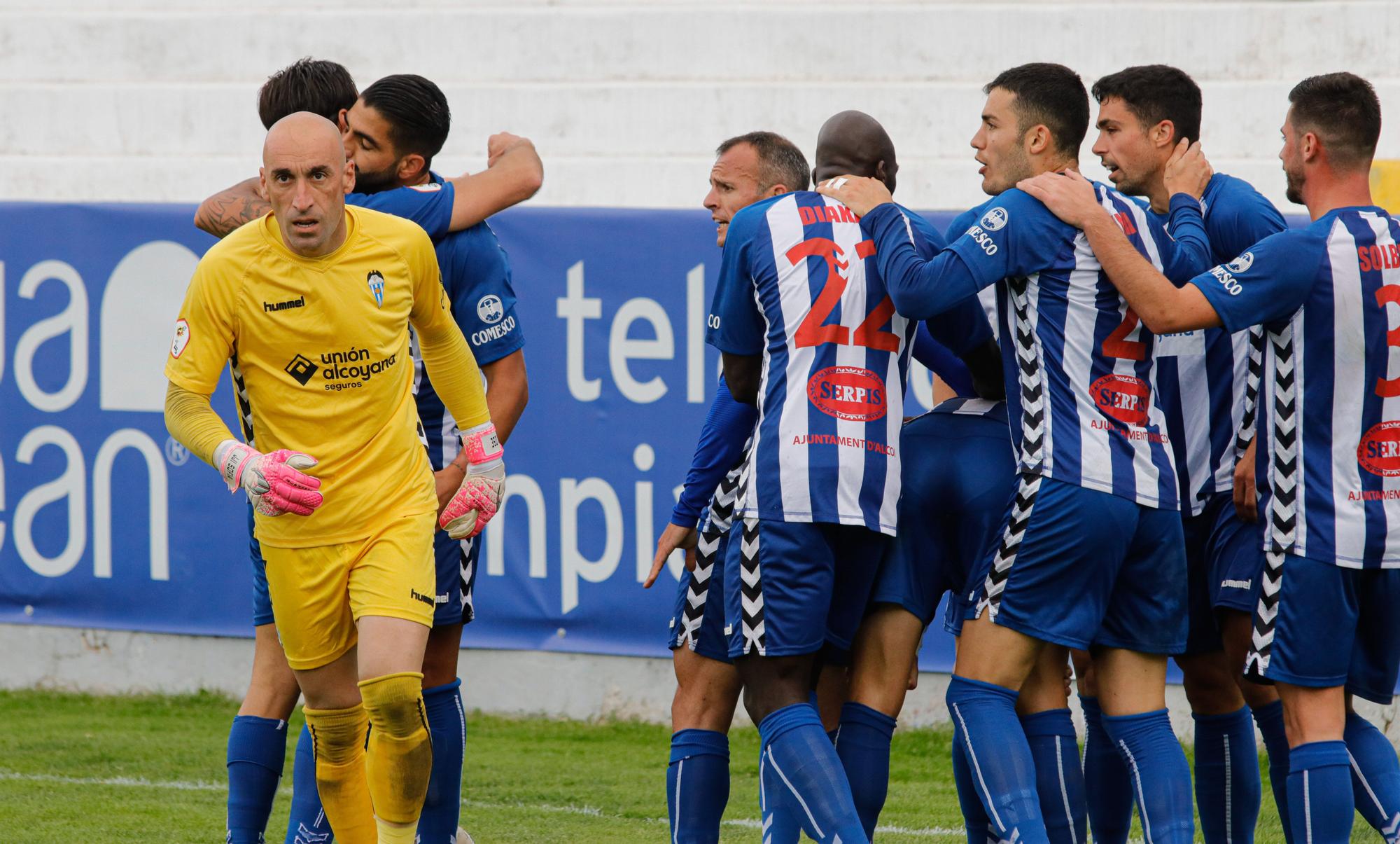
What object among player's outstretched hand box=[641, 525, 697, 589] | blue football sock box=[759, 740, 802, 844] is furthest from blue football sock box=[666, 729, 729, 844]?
player's outstretched hand box=[641, 525, 697, 589]

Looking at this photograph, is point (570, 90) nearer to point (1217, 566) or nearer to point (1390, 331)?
point (1217, 566)

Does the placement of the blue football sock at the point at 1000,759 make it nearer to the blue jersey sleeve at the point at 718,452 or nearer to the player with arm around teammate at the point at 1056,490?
the player with arm around teammate at the point at 1056,490

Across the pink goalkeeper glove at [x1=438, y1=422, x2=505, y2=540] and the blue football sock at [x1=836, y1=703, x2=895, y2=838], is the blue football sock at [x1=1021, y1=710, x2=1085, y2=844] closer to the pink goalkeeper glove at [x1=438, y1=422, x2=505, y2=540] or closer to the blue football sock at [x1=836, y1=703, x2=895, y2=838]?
the blue football sock at [x1=836, y1=703, x2=895, y2=838]

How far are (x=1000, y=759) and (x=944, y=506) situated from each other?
25.9 inches

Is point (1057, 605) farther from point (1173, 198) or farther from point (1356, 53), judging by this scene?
point (1356, 53)

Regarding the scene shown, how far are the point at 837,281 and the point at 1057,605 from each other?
94 cm

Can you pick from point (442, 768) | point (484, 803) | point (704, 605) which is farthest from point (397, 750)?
point (484, 803)

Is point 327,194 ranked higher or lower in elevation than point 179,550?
higher

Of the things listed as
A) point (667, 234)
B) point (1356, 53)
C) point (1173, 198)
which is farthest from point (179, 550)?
point (1356, 53)

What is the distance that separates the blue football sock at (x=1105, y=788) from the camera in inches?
193

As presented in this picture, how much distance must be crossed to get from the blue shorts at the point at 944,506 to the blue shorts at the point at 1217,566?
0.55 meters

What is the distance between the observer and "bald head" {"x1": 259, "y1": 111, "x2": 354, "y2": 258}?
4289mm

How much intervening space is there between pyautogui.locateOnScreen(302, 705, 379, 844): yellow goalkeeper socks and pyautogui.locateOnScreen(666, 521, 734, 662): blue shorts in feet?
2.78

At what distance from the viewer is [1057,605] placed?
13.8ft
